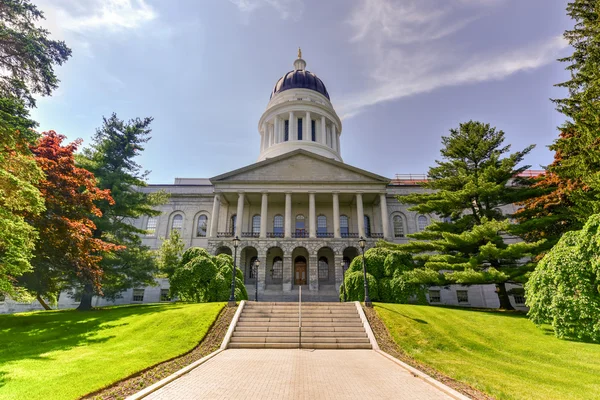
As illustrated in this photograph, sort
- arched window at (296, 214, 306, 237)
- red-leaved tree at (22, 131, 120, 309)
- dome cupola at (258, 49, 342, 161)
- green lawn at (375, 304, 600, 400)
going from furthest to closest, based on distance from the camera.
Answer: dome cupola at (258, 49, 342, 161) < arched window at (296, 214, 306, 237) < red-leaved tree at (22, 131, 120, 309) < green lawn at (375, 304, 600, 400)

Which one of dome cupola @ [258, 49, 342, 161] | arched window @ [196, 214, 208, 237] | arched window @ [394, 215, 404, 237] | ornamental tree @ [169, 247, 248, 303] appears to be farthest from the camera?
dome cupola @ [258, 49, 342, 161]

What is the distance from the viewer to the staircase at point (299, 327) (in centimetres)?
1222

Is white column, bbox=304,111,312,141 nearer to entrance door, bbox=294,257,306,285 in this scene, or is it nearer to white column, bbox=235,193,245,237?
white column, bbox=235,193,245,237

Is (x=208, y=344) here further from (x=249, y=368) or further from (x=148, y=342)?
(x=249, y=368)

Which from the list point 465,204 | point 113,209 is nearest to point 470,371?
point 465,204

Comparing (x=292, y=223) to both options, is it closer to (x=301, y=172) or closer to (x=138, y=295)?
(x=301, y=172)

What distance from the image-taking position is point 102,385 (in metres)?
6.84

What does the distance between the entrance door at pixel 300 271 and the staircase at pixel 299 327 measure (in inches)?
625

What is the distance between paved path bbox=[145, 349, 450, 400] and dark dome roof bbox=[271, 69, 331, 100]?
46.9 metres

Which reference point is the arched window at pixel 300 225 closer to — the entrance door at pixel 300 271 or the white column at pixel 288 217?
the entrance door at pixel 300 271

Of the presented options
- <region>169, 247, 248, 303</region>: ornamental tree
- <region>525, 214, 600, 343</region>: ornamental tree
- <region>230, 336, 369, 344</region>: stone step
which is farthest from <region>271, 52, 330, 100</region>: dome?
<region>230, 336, 369, 344</region>: stone step

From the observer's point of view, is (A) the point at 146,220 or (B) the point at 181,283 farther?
(A) the point at 146,220

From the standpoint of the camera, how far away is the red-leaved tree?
14891 millimetres

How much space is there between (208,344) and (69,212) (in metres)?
11.3
